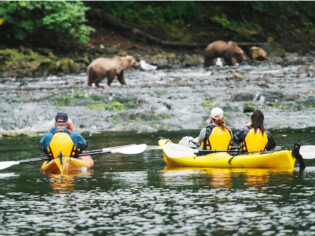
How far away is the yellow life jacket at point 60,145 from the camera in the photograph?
34.2 feet

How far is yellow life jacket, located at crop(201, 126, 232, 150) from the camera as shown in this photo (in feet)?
35.2

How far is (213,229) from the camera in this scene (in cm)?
666

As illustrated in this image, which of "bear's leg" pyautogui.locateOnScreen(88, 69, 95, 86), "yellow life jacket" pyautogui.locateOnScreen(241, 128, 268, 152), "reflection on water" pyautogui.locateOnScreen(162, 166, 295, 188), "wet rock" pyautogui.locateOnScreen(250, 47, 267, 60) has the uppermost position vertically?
"wet rock" pyautogui.locateOnScreen(250, 47, 267, 60)

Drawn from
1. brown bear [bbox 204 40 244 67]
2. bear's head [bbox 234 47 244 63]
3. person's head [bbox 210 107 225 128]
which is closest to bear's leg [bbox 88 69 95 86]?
brown bear [bbox 204 40 244 67]

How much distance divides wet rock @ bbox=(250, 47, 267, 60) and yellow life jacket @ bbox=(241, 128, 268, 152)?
2454 centimetres

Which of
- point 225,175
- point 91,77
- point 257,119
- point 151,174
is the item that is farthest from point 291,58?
point 225,175

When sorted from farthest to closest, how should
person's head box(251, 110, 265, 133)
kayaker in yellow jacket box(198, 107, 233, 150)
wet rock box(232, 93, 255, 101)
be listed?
wet rock box(232, 93, 255, 101), kayaker in yellow jacket box(198, 107, 233, 150), person's head box(251, 110, 265, 133)

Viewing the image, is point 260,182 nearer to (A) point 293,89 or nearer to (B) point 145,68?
(A) point 293,89

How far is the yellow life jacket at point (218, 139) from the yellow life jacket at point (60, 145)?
2.04 m

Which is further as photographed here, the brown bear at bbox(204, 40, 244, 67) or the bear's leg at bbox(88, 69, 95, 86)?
the brown bear at bbox(204, 40, 244, 67)

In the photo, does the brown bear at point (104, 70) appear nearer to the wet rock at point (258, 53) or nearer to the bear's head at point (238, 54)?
the bear's head at point (238, 54)

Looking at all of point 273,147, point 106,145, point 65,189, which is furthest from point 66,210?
point 106,145

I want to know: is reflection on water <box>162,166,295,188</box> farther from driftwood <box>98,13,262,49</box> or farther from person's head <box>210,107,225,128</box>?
driftwood <box>98,13,262,49</box>

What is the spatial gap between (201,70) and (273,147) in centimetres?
1923
